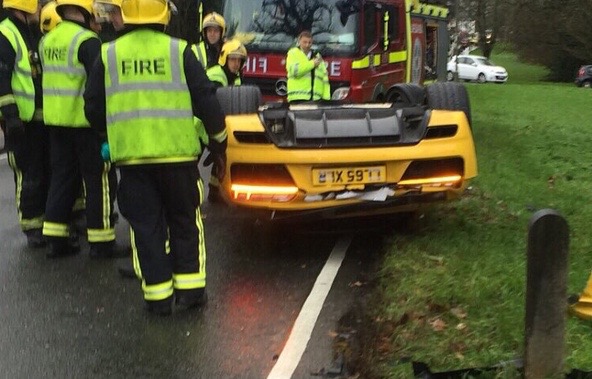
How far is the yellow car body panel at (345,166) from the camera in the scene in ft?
19.1

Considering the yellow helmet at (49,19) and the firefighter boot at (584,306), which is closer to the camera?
the firefighter boot at (584,306)

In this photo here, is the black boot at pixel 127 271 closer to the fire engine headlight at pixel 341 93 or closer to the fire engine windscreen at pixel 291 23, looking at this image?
the fire engine headlight at pixel 341 93

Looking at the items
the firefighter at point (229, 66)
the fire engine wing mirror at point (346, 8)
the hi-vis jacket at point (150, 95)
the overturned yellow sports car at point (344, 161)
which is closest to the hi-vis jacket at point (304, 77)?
the fire engine wing mirror at point (346, 8)

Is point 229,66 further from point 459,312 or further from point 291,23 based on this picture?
point 459,312

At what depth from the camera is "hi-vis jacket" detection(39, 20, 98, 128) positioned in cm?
603

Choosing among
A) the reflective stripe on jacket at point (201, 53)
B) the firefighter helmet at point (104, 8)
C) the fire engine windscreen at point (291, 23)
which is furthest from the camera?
the fire engine windscreen at point (291, 23)

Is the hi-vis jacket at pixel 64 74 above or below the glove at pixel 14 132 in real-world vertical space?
above

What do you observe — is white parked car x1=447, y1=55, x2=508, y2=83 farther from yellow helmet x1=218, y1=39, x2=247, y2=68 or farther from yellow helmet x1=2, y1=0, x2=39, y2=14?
yellow helmet x1=2, y1=0, x2=39, y2=14

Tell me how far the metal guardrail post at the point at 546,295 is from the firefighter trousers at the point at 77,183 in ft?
11.9

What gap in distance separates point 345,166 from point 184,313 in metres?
1.54

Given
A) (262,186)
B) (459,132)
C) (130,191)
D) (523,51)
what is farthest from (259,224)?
(523,51)

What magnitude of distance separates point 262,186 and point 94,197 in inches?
51.4

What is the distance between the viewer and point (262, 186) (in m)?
5.93

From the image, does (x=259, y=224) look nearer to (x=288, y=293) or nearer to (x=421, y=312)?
(x=288, y=293)
